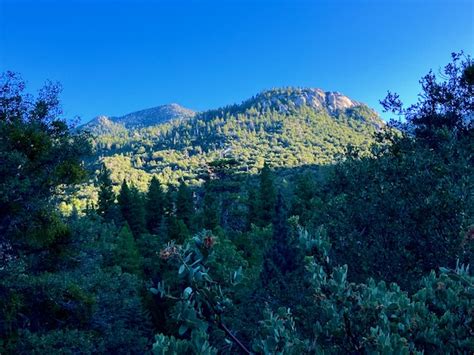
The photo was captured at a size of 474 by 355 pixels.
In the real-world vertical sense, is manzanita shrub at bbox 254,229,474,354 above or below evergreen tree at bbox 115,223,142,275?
above

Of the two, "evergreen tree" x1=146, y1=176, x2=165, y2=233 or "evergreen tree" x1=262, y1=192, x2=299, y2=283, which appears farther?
"evergreen tree" x1=146, y1=176, x2=165, y2=233

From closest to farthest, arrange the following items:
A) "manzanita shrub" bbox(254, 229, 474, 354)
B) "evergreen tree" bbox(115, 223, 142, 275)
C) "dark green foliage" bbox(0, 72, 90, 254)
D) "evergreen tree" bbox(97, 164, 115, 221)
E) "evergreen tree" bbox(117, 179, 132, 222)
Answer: "manzanita shrub" bbox(254, 229, 474, 354) → "dark green foliage" bbox(0, 72, 90, 254) → "evergreen tree" bbox(115, 223, 142, 275) → "evergreen tree" bbox(97, 164, 115, 221) → "evergreen tree" bbox(117, 179, 132, 222)

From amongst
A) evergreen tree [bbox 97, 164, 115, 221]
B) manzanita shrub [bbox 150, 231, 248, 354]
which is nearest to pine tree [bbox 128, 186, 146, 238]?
evergreen tree [bbox 97, 164, 115, 221]

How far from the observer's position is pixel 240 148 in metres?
181

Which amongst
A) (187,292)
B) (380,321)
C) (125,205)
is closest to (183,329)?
(187,292)

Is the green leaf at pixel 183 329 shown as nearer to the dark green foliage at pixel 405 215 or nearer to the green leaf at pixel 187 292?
the green leaf at pixel 187 292

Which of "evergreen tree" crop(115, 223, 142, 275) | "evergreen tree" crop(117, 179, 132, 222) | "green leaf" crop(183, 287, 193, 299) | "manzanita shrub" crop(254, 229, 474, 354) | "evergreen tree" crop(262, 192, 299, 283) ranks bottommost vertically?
"evergreen tree" crop(115, 223, 142, 275)

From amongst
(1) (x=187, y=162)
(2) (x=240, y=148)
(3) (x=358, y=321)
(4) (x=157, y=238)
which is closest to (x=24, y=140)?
(3) (x=358, y=321)

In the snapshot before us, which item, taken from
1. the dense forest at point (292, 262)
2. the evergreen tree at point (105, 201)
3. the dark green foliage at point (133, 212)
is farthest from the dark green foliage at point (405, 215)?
the evergreen tree at point (105, 201)

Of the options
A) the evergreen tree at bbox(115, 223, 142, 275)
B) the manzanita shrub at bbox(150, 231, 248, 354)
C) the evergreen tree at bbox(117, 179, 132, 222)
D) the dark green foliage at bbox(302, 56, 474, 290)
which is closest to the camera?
the manzanita shrub at bbox(150, 231, 248, 354)

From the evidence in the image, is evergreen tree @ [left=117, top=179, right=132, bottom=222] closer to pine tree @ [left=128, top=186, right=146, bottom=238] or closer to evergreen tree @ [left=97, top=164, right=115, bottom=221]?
pine tree @ [left=128, top=186, right=146, bottom=238]

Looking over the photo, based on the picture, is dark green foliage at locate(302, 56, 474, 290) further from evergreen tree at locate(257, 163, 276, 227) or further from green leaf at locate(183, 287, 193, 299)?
evergreen tree at locate(257, 163, 276, 227)

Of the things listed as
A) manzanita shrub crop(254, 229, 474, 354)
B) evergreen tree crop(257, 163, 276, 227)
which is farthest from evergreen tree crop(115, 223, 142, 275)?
manzanita shrub crop(254, 229, 474, 354)

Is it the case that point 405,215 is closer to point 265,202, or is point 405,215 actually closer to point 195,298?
point 195,298
